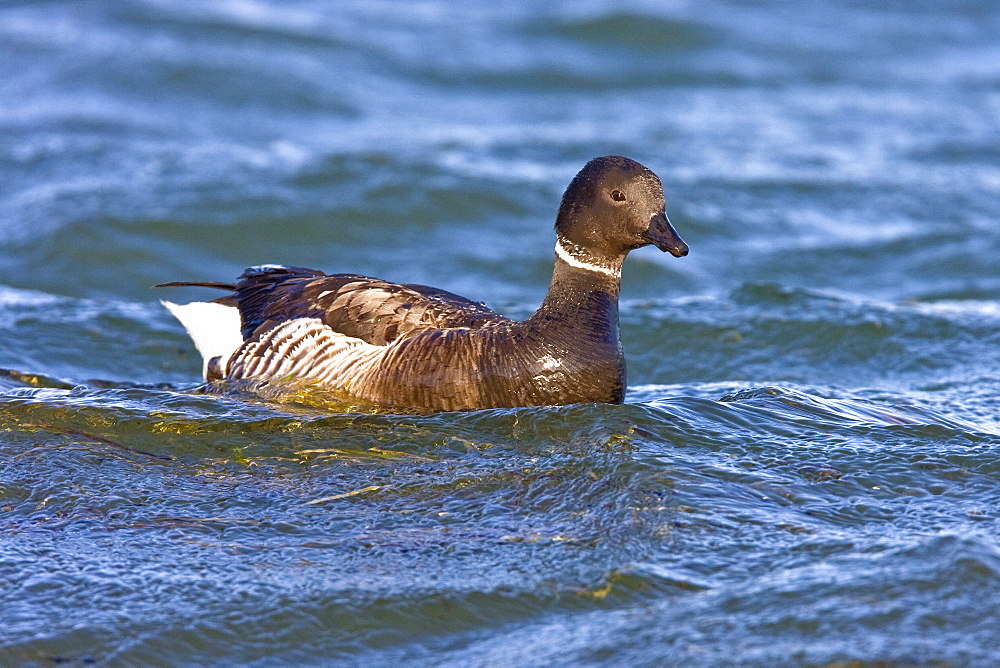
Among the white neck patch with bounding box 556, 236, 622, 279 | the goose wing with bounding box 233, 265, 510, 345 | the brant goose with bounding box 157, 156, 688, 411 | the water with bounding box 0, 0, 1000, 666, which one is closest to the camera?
the water with bounding box 0, 0, 1000, 666

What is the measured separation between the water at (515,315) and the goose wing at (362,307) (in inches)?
25.0

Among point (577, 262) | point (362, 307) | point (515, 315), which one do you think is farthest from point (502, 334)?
point (515, 315)

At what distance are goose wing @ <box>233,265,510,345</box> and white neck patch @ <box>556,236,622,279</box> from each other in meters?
0.53

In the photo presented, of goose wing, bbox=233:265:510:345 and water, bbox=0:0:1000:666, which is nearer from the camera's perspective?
water, bbox=0:0:1000:666

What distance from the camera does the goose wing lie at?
23.5 ft

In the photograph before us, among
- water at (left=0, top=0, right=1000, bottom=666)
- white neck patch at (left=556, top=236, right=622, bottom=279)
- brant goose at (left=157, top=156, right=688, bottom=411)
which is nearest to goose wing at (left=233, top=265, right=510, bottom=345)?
brant goose at (left=157, top=156, right=688, bottom=411)

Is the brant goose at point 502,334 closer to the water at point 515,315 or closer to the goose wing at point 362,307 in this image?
the goose wing at point 362,307

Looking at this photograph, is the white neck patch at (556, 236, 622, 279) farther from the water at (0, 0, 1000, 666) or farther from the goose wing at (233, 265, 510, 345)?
the water at (0, 0, 1000, 666)

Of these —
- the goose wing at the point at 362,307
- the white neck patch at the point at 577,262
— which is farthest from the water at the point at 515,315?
the white neck patch at the point at 577,262

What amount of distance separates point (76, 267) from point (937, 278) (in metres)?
8.53

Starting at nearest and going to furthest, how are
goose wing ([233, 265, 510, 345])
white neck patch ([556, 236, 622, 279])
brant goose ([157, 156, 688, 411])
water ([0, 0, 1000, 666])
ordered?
1. water ([0, 0, 1000, 666])
2. brant goose ([157, 156, 688, 411])
3. white neck patch ([556, 236, 622, 279])
4. goose wing ([233, 265, 510, 345])

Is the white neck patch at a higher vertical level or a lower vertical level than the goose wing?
higher

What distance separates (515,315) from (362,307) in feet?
12.3

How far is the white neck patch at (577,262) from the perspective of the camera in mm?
6988
